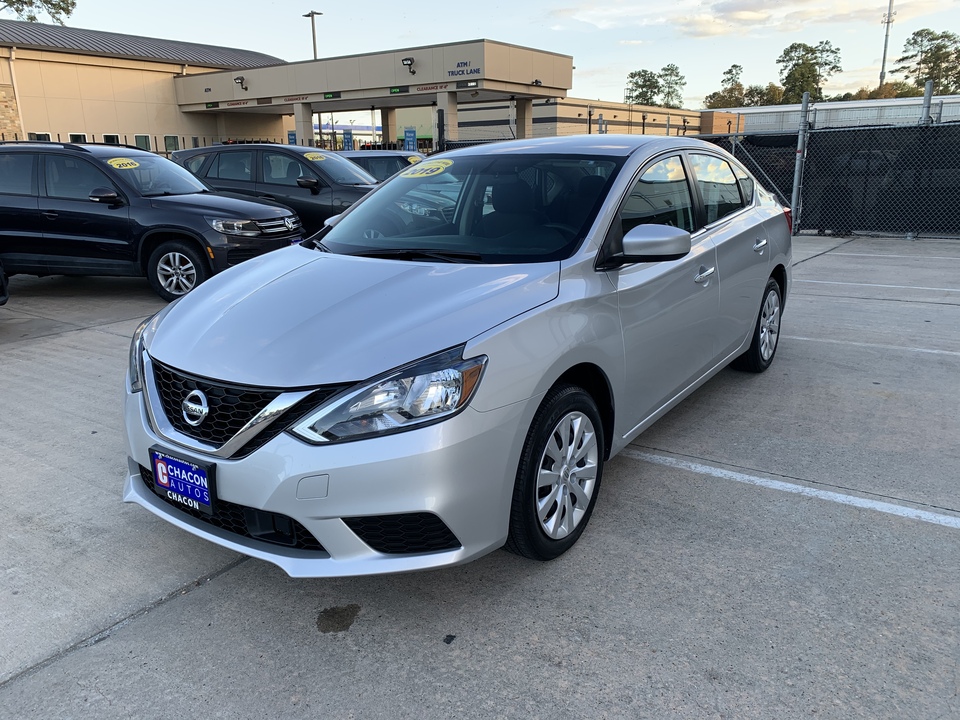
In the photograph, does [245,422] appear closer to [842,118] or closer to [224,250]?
[224,250]

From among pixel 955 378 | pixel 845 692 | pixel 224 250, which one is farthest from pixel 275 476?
pixel 224 250

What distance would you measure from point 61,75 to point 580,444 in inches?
1618

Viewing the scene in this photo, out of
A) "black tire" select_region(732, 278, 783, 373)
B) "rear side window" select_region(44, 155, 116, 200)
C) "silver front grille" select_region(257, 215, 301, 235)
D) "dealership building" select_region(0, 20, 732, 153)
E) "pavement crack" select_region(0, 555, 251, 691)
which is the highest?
"dealership building" select_region(0, 20, 732, 153)

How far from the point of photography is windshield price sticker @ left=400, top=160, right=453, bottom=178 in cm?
404

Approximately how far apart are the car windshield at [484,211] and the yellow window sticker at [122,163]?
18.0ft

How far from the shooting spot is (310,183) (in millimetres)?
9828

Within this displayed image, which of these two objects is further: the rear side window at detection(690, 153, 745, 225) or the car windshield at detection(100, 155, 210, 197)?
the car windshield at detection(100, 155, 210, 197)

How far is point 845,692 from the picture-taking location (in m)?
2.20

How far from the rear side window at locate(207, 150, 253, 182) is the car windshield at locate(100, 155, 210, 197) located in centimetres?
206

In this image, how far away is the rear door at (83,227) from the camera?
794 centimetres

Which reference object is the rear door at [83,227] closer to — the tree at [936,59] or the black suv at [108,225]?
the black suv at [108,225]

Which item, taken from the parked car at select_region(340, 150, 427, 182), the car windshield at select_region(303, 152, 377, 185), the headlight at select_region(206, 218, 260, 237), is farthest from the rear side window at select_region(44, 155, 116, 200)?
the parked car at select_region(340, 150, 427, 182)

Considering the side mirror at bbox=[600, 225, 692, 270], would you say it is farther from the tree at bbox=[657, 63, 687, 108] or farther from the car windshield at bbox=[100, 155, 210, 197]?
the tree at bbox=[657, 63, 687, 108]

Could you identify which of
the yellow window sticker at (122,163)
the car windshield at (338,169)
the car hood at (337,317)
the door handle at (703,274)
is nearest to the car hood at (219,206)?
the yellow window sticker at (122,163)
